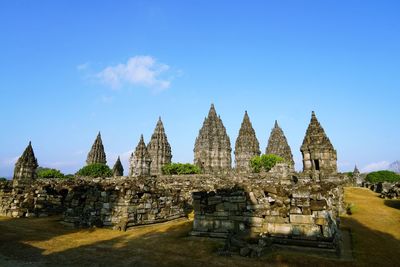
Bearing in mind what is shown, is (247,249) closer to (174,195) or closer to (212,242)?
→ (212,242)

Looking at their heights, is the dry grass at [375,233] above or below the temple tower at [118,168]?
below

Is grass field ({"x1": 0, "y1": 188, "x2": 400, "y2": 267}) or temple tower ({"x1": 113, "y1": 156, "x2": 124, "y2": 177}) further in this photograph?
temple tower ({"x1": 113, "y1": 156, "x2": 124, "y2": 177})

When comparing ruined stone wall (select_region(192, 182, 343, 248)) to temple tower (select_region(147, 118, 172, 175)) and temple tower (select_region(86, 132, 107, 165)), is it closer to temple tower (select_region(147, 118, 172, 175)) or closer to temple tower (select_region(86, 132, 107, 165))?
temple tower (select_region(147, 118, 172, 175))

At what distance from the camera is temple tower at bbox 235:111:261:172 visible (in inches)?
2559

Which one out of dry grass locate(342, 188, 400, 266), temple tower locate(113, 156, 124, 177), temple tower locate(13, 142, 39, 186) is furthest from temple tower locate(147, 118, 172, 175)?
dry grass locate(342, 188, 400, 266)

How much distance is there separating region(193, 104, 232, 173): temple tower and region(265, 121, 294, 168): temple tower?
403 inches

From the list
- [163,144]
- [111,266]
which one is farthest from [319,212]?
[163,144]

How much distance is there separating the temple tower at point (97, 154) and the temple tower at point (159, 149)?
49.5 feet

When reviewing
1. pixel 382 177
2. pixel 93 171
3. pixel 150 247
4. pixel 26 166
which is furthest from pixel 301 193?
pixel 93 171

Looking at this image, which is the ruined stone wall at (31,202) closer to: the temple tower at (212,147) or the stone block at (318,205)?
the stone block at (318,205)

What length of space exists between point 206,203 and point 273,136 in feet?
207

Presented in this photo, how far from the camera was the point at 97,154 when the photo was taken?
245 ft

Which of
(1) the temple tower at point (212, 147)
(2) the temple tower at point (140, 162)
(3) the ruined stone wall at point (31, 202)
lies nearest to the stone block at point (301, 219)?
(3) the ruined stone wall at point (31, 202)

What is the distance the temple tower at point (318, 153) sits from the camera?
24844 millimetres
